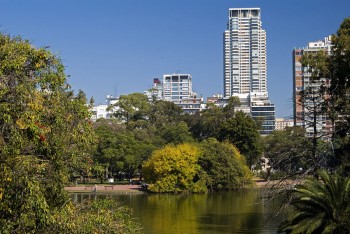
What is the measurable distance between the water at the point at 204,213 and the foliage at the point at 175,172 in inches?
71.2

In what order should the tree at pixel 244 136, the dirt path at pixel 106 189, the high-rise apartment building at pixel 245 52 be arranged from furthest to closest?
the high-rise apartment building at pixel 245 52
the tree at pixel 244 136
the dirt path at pixel 106 189

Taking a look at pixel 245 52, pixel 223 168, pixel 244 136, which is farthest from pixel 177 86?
pixel 223 168

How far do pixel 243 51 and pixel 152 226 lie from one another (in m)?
148

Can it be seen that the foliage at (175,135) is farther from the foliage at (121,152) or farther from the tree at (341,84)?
the tree at (341,84)

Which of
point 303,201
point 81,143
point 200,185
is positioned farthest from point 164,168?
point 81,143

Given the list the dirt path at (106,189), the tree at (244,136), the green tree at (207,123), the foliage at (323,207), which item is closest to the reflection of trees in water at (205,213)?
the dirt path at (106,189)

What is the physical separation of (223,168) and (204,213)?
14742mm

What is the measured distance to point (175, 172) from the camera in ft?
142

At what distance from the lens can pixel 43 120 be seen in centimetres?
976

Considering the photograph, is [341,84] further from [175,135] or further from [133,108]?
[133,108]

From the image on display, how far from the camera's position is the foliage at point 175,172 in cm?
4309

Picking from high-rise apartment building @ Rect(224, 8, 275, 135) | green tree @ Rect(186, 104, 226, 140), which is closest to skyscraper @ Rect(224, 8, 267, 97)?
high-rise apartment building @ Rect(224, 8, 275, 135)

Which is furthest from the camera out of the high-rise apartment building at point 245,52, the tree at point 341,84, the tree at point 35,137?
the high-rise apartment building at point 245,52

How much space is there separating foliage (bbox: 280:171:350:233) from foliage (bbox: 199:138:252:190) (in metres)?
26.7
